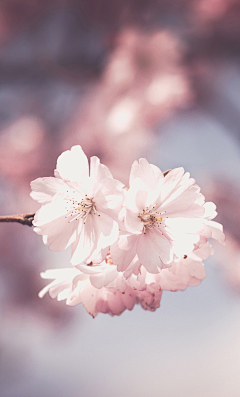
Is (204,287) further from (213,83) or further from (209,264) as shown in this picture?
(213,83)

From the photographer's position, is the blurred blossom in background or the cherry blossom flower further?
the blurred blossom in background

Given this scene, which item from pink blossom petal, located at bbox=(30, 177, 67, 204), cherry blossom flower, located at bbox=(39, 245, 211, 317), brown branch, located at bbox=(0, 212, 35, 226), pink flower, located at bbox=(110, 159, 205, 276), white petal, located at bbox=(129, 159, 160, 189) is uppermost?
brown branch, located at bbox=(0, 212, 35, 226)

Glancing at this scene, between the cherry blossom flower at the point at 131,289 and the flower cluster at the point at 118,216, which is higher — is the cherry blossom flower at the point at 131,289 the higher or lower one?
the lower one

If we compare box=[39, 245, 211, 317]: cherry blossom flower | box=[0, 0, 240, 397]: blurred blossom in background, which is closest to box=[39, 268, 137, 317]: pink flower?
box=[39, 245, 211, 317]: cherry blossom flower

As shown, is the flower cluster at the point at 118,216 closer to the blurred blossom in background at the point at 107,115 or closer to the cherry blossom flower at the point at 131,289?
the cherry blossom flower at the point at 131,289

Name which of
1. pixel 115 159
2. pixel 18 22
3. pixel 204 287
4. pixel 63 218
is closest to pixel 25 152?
pixel 115 159

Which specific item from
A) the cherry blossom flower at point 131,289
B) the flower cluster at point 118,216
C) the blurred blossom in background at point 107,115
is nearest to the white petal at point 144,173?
the flower cluster at point 118,216

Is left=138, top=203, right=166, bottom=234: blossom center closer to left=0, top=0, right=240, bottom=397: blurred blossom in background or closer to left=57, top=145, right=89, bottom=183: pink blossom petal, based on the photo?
left=57, top=145, right=89, bottom=183: pink blossom petal

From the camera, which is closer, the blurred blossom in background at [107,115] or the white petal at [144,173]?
the white petal at [144,173]

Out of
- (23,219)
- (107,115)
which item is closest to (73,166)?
(23,219)
